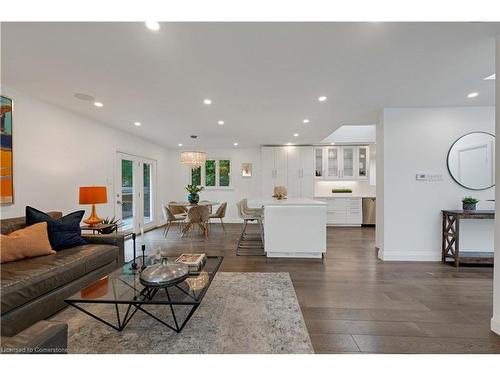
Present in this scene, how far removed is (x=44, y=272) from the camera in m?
1.94

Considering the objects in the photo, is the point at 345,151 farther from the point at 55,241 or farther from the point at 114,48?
the point at 55,241

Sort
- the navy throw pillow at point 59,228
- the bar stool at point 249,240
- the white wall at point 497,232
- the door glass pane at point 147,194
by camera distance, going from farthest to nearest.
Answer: the door glass pane at point 147,194 < the bar stool at point 249,240 < the navy throw pillow at point 59,228 < the white wall at point 497,232

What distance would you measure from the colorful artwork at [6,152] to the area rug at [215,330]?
179 centimetres

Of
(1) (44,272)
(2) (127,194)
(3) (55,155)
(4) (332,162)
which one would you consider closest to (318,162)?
(4) (332,162)

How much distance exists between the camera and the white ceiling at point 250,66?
1.75 m

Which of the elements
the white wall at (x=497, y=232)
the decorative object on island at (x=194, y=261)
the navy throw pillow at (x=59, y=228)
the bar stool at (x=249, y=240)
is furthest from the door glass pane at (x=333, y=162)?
the navy throw pillow at (x=59, y=228)

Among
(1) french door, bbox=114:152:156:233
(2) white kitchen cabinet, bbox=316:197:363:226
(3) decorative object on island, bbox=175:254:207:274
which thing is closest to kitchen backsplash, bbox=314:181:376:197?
(2) white kitchen cabinet, bbox=316:197:363:226

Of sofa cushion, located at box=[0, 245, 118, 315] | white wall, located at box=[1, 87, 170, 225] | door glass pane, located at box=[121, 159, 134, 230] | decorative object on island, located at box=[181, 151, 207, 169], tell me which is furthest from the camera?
decorative object on island, located at box=[181, 151, 207, 169]

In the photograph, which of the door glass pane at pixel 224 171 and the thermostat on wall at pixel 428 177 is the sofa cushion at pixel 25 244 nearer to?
the thermostat on wall at pixel 428 177

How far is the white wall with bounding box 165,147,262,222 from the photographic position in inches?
288

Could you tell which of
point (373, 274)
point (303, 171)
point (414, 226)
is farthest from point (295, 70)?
point (303, 171)

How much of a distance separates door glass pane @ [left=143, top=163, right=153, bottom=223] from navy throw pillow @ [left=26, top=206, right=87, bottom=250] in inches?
138

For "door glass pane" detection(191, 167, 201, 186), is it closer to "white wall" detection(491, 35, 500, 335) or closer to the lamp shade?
the lamp shade

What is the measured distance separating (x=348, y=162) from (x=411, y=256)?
374 centimetres
